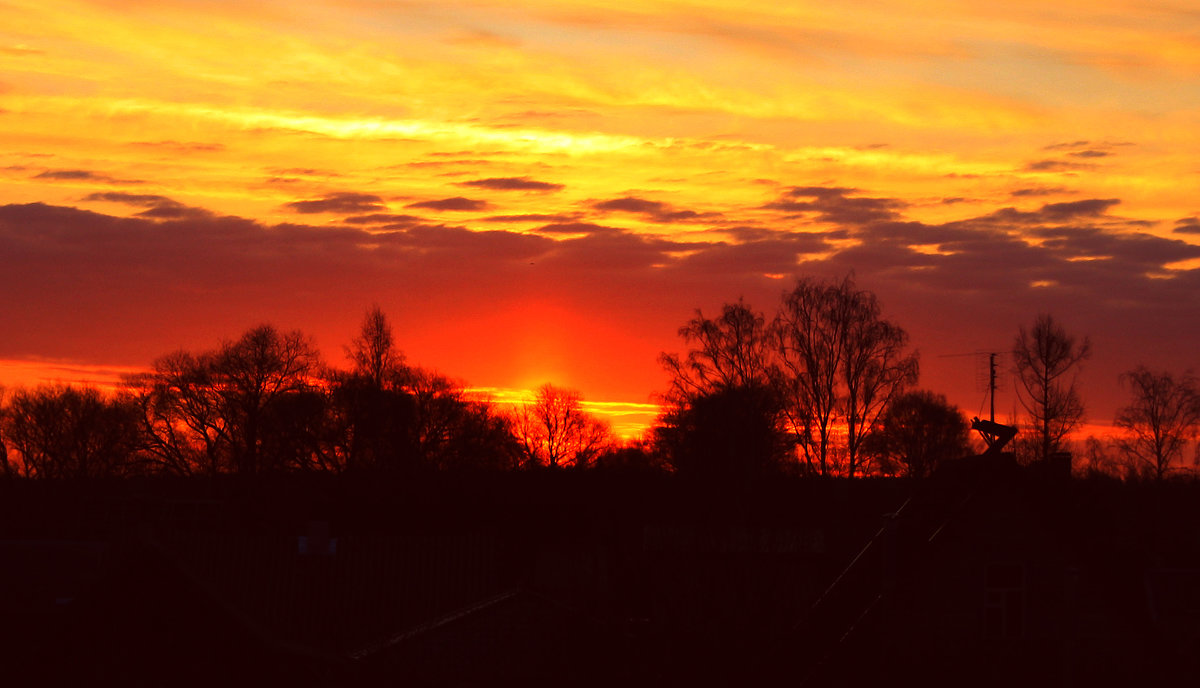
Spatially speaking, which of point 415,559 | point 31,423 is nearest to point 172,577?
point 415,559

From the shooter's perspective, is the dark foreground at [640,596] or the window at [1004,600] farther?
the window at [1004,600]

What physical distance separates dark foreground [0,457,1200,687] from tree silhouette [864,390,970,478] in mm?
32763

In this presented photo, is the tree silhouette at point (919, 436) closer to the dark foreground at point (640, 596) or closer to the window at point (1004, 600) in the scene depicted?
the dark foreground at point (640, 596)

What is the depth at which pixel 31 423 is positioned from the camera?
292 ft

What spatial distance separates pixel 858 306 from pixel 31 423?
191ft

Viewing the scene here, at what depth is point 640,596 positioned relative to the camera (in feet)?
95.1

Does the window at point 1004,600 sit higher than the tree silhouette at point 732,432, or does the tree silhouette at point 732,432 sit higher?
the tree silhouette at point 732,432

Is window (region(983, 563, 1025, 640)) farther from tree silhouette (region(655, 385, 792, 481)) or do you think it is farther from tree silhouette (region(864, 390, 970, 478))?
tree silhouette (region(864, 390, 970, 478))

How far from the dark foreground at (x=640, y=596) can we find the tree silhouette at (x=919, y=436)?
32763 mm

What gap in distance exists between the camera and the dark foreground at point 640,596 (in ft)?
49.5

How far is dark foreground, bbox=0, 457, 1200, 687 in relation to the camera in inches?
594

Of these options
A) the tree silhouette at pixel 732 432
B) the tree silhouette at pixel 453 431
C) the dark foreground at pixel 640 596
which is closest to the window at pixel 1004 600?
the dark foreground at pixel 640 596

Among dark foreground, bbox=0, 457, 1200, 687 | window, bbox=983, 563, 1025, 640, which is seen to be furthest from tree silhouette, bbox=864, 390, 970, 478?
window, bbox=983, 563, 1025, 640

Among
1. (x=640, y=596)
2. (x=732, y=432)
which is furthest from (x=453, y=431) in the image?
(x=640, y=596)
